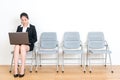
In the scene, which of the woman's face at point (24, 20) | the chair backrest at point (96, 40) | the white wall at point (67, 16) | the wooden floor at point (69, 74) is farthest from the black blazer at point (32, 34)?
the chair backrest at point (96, 40)

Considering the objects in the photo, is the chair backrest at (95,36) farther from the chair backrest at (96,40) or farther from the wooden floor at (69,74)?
the wooden floor at (69,74)

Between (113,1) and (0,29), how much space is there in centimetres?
273

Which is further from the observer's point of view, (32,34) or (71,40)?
(71,40)

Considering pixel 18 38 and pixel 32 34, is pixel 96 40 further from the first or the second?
pixel 18 38

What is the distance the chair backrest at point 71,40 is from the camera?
4.99m

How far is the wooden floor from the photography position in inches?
167

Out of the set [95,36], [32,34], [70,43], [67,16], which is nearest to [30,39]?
[32,34]

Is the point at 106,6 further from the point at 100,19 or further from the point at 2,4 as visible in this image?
the point at 2,4

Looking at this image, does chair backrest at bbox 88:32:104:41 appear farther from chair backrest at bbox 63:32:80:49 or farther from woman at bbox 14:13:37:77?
woman at bbox 14:13:37:77

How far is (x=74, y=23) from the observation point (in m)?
5.16

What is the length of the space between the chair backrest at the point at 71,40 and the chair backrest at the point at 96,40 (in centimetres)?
28

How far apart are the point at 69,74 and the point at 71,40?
901mm

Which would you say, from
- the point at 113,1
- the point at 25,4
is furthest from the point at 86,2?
the point at 25,4

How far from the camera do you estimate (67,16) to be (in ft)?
16.9
